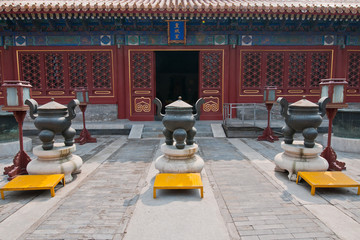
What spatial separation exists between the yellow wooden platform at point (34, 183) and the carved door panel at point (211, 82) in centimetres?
729

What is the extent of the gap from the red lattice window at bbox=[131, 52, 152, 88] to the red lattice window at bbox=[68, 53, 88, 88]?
2156mm

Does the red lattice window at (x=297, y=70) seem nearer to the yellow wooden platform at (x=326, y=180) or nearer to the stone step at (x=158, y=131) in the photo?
the stone step at (x=158, y=131)

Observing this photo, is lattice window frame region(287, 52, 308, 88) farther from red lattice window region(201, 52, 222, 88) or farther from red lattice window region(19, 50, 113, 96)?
red lattice window region(19, 50, 113, 96)

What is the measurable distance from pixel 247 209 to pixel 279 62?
8842 millimetres

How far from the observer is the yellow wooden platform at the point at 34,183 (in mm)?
3281

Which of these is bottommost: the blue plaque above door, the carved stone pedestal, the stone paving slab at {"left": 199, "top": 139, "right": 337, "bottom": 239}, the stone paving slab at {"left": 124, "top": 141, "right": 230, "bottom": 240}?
the stone paving slab at {"left": 199, "top": 139, "right": 337, "bottom": 239}

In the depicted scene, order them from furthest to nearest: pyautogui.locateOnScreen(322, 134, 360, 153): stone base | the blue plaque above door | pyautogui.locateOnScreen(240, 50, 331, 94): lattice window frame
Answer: pyautogui.locateOnScreen(240, 50, 331, 94): lattice window frame
the blue plaque above door
pyautogui.locateOnScreen(322, 134, 360, 153): stone base

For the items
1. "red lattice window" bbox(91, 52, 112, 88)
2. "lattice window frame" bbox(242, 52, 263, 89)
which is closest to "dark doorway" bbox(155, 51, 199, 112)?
"lattice window frame" bbox(242, 52, 263, 89)

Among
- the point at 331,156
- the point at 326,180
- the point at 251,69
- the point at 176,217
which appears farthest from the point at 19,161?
the point at 251,69

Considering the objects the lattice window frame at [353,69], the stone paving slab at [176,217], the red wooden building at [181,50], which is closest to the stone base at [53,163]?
the stone paving slab at [176,217]

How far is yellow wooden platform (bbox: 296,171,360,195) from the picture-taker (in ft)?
10.9

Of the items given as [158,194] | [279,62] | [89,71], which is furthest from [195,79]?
[158,194]

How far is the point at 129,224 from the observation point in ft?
8.67

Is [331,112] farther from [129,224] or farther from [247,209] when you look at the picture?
[129,224]
